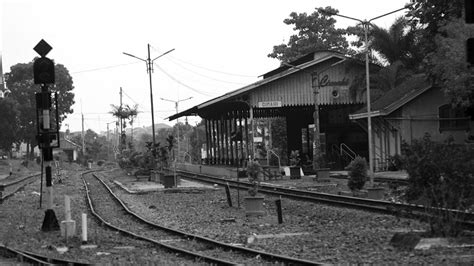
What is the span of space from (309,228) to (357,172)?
296 inches

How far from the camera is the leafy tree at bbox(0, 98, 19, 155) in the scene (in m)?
69.3

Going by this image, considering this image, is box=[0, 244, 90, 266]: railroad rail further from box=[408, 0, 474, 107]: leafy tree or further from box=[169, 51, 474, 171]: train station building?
box=[169, 51, 474, 171]: train station building

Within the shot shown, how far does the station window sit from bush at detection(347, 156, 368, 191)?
14988mm

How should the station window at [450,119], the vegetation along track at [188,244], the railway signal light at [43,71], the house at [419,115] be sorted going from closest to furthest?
the vegetation along track at [188,244] < the railway signal light at [43,71] < the station window at [450,119] < the house at [419,115]

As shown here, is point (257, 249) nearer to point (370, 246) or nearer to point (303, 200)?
point (370, 246)

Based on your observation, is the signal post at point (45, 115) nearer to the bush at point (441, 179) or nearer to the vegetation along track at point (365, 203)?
the vegetation along track at point (365, 203)

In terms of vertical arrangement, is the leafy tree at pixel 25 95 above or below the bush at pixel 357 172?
above

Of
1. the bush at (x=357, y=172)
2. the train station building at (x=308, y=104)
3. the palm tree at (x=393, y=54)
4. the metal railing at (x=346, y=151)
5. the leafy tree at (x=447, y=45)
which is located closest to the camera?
the bush at (x=357, y=172)

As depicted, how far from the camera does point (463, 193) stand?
467 inches

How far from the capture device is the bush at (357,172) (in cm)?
2192

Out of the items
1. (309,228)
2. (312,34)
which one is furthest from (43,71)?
(312,34)

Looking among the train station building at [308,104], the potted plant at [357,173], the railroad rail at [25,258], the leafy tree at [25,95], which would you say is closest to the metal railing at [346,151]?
the train station building at [308,104]

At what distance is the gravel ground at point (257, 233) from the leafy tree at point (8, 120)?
4844 cm

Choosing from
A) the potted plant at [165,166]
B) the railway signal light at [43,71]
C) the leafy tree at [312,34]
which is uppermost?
the leafy tree at [312,34]
